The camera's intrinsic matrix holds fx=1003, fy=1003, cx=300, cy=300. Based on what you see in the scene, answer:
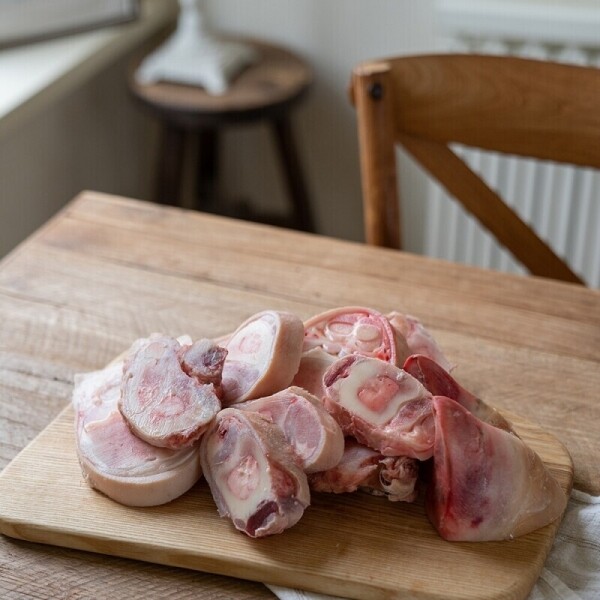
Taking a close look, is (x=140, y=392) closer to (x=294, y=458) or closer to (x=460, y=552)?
(x=294, y=458)

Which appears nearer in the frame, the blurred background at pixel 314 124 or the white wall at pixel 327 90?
the blurred background at pixel 314 124

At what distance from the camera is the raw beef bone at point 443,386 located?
3.05ft

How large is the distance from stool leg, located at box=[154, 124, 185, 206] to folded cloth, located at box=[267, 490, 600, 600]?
1.58 m

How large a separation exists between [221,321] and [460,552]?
468mm

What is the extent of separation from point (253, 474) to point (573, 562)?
296 millimetres

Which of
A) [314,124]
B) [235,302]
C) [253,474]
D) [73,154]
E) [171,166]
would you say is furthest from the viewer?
[314,124]

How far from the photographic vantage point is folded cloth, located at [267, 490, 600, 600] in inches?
33.5

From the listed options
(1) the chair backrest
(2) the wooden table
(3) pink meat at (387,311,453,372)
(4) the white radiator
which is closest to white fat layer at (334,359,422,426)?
(3) pink meat at (387,311,453,372)

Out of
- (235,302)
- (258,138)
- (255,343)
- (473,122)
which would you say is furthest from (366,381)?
(258,138)

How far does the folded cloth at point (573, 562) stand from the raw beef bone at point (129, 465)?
125mm

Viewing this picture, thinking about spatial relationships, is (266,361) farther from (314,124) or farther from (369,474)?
(314,124)

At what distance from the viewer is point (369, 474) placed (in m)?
0.88

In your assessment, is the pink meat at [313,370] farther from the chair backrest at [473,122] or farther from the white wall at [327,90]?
the white wall at [327,90]

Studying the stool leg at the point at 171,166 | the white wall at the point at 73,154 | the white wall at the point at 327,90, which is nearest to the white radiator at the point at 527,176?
the white wall at the point at 327,90
